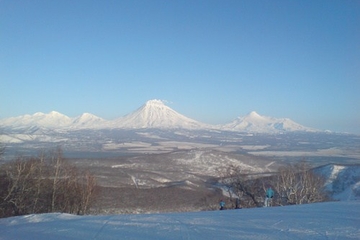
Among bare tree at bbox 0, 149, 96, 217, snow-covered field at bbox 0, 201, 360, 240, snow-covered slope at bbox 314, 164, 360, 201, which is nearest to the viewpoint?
snow-covered field at bbox 0, 201, 360, 240

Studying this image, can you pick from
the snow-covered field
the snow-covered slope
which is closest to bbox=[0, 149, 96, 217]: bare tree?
the snow-covered field

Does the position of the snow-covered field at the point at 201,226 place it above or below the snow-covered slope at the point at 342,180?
above

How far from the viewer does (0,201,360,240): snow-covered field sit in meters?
6.27

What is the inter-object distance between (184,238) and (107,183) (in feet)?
93.1

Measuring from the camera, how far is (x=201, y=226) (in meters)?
7.06

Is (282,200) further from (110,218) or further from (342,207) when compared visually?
(110,218)

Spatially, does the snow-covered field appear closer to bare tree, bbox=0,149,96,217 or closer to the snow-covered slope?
bare tree, bbox=0,149,96,217

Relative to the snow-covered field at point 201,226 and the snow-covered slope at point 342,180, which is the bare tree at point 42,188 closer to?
the snow-covered field at point 201,226

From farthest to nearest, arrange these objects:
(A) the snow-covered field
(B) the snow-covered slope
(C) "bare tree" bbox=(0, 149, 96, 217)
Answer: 1. (B) the snow-covered slope
2. (C) "bare tree" bbox=(0, 149, 96, 217)
3. (A) the snow-covered field

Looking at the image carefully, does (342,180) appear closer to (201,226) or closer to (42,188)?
(42,188)

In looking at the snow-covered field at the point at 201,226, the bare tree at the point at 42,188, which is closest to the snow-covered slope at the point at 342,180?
the bare tree at the point at 42,188

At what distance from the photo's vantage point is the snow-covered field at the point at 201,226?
6.27 metres

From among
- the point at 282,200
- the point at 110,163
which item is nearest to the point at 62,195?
the point at 282,200

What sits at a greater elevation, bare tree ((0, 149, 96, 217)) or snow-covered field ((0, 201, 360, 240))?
snow-covered field ((0, 201, 360, 240))
